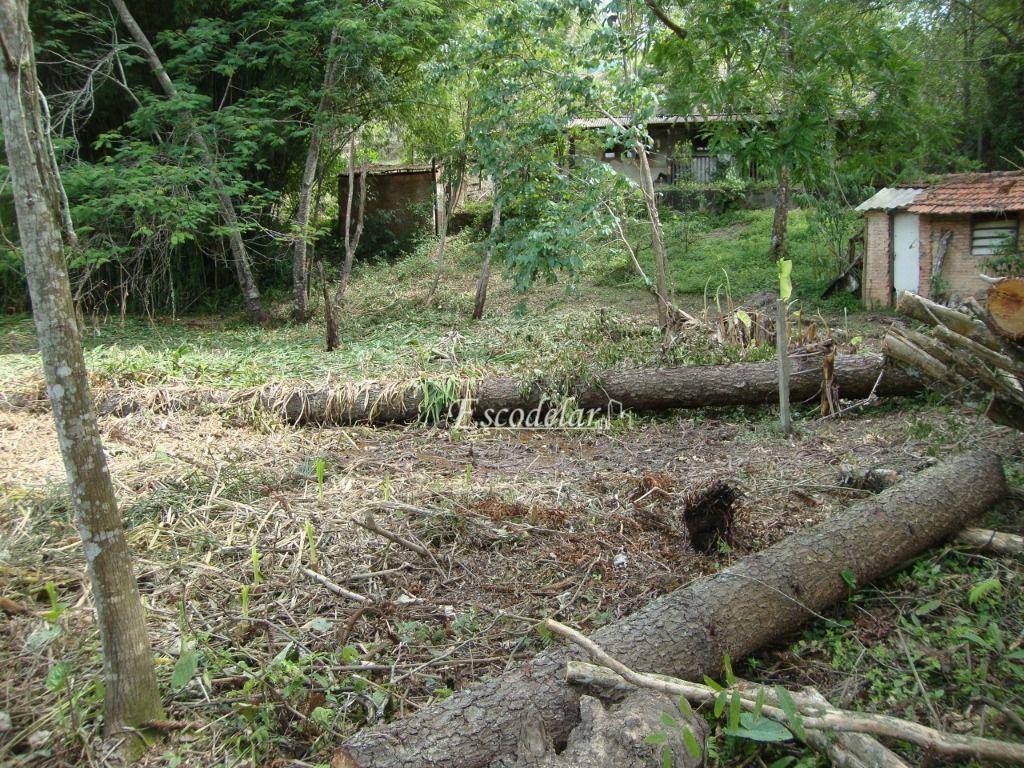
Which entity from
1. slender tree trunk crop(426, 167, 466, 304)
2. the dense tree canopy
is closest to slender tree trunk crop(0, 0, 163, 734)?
the dense tree canopy

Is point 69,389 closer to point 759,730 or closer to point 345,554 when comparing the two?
point 345,554

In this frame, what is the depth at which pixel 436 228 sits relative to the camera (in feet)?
59.4

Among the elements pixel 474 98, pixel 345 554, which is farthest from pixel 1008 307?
pixel 474 98

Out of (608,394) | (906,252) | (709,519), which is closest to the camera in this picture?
(709,519)

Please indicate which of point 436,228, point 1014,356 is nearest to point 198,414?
point 1014,356

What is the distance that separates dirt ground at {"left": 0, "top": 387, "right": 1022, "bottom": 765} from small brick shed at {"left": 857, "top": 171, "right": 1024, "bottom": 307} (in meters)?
6.19

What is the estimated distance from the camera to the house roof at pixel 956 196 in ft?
35.4

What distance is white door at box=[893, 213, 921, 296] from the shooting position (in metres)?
11.6

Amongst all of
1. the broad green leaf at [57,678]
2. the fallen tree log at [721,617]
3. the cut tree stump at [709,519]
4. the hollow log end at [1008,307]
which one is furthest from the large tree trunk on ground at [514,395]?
the broad green leaf at [57,678]

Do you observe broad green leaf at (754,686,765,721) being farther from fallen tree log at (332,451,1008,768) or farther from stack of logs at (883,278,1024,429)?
stack of logs at (883,278,1024,429)

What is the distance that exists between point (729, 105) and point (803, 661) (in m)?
4.73

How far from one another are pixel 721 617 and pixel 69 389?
8.21 feet

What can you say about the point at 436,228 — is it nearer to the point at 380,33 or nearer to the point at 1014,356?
the point at 380,33

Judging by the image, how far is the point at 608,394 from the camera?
7.00 meters
